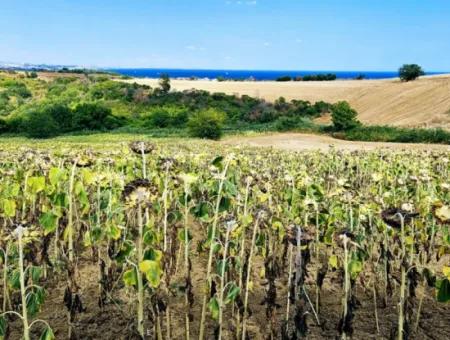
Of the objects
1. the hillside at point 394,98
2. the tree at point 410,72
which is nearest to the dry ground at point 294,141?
the hillside at point 394,98

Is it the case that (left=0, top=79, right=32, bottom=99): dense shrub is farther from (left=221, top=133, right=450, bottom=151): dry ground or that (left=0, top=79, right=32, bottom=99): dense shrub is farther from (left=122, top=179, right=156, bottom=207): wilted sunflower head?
(left=122, top=179, right=156, bottom=207): wilted sunflower head

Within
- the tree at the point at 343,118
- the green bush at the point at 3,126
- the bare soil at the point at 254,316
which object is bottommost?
the green bush at the point at 3,126

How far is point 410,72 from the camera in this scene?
61625mm

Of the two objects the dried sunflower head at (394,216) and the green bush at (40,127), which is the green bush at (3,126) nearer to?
the green bush at (40,127)

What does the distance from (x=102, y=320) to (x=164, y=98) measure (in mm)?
56680

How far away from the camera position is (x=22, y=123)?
42312mm

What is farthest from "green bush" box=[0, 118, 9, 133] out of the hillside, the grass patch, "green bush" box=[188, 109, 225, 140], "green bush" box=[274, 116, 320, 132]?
the hillside

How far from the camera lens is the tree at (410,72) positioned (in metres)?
61.7

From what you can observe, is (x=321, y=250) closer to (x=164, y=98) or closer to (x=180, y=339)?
(x=180, y=339)

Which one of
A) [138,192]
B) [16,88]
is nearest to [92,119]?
[16,88]

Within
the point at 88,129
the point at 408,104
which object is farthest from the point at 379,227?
the point at 408,104

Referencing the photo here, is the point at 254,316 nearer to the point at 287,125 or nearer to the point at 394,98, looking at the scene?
the point at 287,125

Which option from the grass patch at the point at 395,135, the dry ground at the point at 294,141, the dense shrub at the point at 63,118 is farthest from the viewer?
the dense shrub at the point at 63,118

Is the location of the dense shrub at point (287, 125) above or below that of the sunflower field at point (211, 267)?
below
